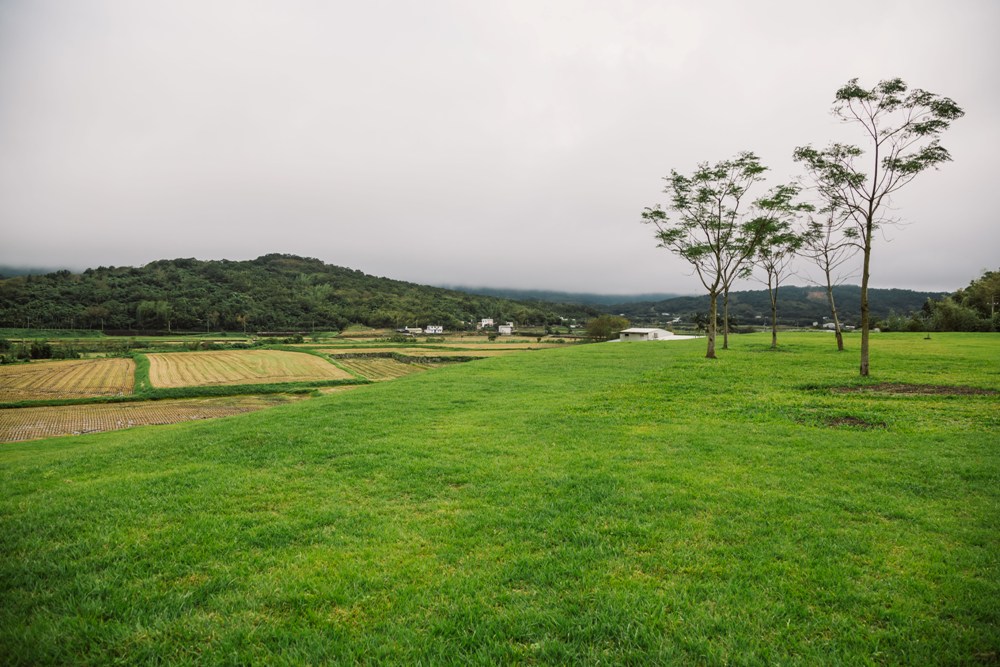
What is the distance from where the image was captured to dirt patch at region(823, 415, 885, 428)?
1213cm

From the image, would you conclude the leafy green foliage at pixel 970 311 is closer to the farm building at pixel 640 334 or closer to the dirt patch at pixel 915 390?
the farm building at pixel 640 334

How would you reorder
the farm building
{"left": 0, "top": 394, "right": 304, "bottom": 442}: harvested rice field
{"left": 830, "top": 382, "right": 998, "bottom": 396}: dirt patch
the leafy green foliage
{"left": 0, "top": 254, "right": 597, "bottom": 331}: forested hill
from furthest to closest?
{"left": 0, "top": 254, "right": 597, "bottom": 331}: forested hill
the farm building
the leafy green foliage
{"left": 0, "top": 394, "right": 304, "bottom": 442}: harvested rice field
{"left": 830, "top": 382, "right": 998, "bottom": 396}: dirt patch

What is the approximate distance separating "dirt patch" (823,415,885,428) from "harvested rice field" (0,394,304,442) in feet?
108

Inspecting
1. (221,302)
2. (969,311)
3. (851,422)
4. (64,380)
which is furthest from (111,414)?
(221,302)

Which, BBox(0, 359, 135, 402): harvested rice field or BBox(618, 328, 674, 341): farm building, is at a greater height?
BBox(618, 328, 674, 341): farm building

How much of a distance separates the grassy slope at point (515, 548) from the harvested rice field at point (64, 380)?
36.4 m

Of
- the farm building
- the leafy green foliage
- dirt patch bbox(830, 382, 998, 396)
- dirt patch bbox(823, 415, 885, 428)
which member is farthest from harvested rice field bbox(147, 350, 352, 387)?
the leafy green foliage

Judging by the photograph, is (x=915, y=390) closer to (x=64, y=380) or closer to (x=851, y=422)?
(x=851, y=422)

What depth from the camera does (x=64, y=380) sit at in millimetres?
44812

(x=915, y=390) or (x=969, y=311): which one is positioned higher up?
(x=969, y=311)

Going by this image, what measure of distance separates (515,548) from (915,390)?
19061 millimetres

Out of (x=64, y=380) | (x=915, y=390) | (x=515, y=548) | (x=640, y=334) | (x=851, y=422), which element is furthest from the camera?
(x=640, y=334)

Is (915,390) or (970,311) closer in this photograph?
(915,390)

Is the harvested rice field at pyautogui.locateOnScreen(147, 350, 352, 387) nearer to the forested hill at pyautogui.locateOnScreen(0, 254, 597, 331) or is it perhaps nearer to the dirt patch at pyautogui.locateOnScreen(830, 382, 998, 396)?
the dirt patch at pyautogui.locateOnScreen(830, 382, 998, 396)
